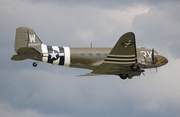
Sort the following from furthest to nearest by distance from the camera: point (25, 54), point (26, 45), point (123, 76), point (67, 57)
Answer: point (123, 76), point (26, 45), point (67, 57), point (25, 54)

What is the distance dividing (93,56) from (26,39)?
21.1ft

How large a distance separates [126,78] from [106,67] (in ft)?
12.5

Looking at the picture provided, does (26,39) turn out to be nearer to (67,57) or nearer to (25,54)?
(25,54)

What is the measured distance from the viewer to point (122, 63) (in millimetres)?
48031

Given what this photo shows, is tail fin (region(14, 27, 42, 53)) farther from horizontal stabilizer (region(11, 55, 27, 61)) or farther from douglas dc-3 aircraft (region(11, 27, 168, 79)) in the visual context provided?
horizontal stabilizer (region(11, 55, 27, 61))

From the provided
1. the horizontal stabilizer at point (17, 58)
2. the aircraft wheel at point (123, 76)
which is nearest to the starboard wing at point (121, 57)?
the aircraft wheel at point (123, 76)

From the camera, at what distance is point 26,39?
1951 inches

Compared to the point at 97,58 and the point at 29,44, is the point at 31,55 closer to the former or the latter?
the point at 29,44

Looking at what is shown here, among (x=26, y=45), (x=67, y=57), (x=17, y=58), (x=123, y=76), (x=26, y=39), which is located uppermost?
(x=26, y=39)

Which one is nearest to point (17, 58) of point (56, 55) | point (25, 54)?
point (25, 54)

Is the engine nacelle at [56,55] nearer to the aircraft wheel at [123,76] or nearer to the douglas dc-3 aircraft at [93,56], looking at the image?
the douglas dc-3 aircraft at [93,56]

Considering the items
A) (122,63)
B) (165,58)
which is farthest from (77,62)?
(165,58)

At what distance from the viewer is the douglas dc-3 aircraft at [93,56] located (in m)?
47.1

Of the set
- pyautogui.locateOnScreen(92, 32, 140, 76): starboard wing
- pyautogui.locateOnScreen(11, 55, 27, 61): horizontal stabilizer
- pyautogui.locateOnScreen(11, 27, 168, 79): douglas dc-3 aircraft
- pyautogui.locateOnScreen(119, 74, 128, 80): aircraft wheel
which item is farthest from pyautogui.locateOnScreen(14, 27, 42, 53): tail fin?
pyautogui.locateOnScreen(119, 74, 128, 80): aircraft wheel
